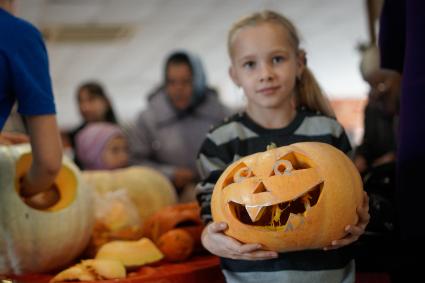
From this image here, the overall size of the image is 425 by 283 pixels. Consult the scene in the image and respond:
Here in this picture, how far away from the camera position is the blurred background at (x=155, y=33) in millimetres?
5629

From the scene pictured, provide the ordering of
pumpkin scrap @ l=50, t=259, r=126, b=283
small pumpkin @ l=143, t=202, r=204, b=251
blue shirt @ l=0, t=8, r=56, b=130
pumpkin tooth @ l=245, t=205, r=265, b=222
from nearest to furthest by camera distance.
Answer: pumpkin tooth @ l=245, t=205, r=265, b=222 → blue shirt @ l=0, t=8, r=56, b=130 → pumpkin scrap @ l=50, t=259, r=126, b=283 → small pumpkin @ l=143, t=202, r=204, b=251

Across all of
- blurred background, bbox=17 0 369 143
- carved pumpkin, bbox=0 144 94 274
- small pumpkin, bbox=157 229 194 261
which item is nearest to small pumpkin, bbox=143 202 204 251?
small pumpkin, bbox=157 229 194 261

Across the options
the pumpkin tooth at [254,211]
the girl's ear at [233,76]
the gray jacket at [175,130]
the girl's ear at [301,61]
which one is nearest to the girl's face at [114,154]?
the gray jacket at [175,130]

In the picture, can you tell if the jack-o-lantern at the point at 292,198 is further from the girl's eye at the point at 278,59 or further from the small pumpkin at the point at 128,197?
the small pumpkin at the point at 128,197

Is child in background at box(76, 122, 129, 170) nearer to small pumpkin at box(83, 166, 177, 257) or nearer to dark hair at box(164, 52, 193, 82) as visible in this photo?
small pumpkin at box(83, 166, 177, 257)

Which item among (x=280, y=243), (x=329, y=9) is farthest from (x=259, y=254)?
(x=329, y=9)

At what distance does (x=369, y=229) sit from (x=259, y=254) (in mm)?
485

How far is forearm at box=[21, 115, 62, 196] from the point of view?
3.85 feet

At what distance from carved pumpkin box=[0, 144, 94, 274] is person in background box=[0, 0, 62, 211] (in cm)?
12

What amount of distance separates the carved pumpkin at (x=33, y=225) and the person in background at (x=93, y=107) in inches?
58.6

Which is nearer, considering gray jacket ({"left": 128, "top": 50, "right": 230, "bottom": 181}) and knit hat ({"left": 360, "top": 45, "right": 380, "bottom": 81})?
knit hat ({"left": 360, "top": 45, "right": 380, "bottom": 81})

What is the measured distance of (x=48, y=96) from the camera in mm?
1174

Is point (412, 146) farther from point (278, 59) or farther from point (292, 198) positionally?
point (292, 198)

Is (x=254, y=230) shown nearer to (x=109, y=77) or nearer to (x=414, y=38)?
(x=414, y=38)
